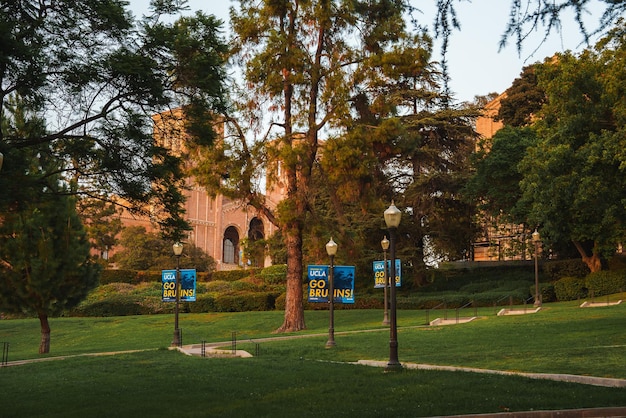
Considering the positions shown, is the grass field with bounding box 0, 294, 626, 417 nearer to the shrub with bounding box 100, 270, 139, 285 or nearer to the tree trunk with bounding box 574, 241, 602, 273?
the tree trunk with bounding box 574, 241, 602, 273

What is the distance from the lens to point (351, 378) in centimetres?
1330

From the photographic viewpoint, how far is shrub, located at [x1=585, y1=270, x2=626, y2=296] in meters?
37.8

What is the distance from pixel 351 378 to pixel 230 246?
75257 millimetres

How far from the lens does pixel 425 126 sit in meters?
43.8

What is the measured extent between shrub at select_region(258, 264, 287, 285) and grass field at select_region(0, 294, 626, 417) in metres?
27.2

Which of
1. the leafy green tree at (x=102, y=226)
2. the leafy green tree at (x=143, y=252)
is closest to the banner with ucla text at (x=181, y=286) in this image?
the leafy green tree at (x=102, y=226)

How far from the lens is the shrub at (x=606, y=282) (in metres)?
37.8

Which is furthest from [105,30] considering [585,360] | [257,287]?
[257,287]

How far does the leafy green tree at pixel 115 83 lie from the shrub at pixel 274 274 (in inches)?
1579

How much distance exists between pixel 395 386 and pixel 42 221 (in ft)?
67.1

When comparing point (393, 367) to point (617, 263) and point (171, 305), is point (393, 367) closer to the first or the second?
point (617, 263)

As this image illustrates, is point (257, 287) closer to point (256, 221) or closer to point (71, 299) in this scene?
point (71, 299)

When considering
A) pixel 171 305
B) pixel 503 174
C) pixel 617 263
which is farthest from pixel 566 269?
pixel 171 305

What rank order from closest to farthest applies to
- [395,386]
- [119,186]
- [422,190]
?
[395,386] → [119,186] → [422,190]
